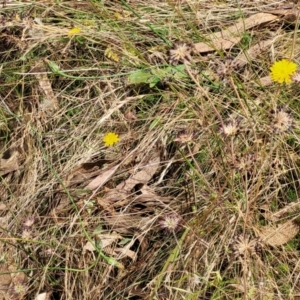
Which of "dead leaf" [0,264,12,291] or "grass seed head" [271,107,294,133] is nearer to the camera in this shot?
"grass seed head" [271,107,294,133]

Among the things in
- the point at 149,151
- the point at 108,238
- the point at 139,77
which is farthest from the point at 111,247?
the point at 139,77

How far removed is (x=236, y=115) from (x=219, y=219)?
356 mm

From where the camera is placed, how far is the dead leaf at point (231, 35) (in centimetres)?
216

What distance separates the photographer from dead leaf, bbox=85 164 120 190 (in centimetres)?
195

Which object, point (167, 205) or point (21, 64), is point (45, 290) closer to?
→ point (167, 205)

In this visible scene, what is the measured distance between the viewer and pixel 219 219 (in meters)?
1.76

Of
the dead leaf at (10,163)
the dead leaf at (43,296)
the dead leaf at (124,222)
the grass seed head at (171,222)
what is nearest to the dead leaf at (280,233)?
the grass seed head at (171,222)

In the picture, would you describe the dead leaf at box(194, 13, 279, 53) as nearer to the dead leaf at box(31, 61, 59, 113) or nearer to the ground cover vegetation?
the ground cover vegetation

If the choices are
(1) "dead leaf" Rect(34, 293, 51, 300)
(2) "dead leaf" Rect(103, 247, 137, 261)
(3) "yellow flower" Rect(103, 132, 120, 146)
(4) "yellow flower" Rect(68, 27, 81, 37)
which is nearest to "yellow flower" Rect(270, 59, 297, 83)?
(3) "yellow flower" Rect(103, 132, 120, 146)

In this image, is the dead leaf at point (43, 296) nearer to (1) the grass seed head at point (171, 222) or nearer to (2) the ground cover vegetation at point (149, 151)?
(2) the ground cover vegetation at point (149, 151)

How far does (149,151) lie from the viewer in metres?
1.98

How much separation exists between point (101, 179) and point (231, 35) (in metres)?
0.71

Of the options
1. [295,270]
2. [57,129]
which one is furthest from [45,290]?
[295,270]

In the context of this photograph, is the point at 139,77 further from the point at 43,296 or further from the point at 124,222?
the point at 43,296
